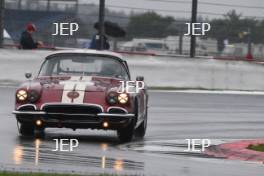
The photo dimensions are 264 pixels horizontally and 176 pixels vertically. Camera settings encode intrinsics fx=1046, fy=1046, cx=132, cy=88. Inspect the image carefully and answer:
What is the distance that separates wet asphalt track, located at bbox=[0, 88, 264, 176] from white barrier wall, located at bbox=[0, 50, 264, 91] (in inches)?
157

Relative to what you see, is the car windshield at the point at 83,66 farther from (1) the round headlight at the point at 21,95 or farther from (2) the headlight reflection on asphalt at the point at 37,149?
(2) the headlight reflection on asphalt at the point at 37,149

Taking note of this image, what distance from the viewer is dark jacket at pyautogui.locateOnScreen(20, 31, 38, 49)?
28625mm

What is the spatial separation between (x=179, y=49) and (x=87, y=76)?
43.5 feet

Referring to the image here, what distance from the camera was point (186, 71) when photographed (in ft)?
92.0

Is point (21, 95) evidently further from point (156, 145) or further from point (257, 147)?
point (257, 147)

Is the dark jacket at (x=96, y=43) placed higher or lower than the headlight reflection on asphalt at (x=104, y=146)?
higher

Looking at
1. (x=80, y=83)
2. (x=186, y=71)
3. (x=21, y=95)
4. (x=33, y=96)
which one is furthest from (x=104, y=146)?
(x=186, y=71)

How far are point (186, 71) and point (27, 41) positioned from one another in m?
4.45

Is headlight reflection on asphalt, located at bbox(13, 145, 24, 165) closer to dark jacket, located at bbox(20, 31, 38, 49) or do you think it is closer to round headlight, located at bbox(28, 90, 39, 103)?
round headlight, located at bbox(28, 90, 39, 103)

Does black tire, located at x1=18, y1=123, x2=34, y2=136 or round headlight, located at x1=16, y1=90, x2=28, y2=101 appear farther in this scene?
black tire, located at x1=18, y1=123, x2=34, y2=136

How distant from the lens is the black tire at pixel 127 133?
51.0 ft

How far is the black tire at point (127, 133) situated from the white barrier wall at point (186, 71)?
467 inches

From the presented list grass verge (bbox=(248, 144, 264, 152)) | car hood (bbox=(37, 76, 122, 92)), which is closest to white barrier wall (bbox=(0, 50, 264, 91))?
car hood (bbox=(37, 76, 122, 92))

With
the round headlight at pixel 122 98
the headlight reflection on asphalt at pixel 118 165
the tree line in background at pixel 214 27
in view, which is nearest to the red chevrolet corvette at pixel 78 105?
the round headlight at pixel 122 98
